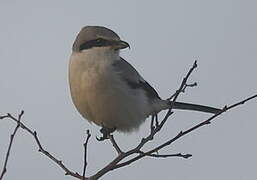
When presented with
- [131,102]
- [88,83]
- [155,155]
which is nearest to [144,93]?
[131,102]

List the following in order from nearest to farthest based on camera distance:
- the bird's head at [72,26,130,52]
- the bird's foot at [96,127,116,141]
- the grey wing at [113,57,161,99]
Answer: the bird's foot at [96,127,116,141] < the bird's head at [72,26,130,52] < the grey wing at [113,57,161,99]

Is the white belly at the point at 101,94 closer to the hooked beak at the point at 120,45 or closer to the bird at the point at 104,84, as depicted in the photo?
the bird at the point at 104,84

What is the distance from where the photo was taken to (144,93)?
17.7ft

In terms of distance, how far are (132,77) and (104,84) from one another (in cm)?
48

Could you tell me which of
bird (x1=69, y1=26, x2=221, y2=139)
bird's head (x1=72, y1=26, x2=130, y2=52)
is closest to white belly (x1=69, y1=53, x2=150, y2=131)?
bird (x1=69, y1=26, x2=221, y2=139)

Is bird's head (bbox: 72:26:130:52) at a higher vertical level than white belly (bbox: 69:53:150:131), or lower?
higher

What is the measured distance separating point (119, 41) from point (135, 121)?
71 centimetres

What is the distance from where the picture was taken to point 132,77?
17.4 ft

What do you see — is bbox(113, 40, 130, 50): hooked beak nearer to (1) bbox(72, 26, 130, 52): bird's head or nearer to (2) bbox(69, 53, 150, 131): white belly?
(1) bbox(72, 26, 130, 52): bird's head

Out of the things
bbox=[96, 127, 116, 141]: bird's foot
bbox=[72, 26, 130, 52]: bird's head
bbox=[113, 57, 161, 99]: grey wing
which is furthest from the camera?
bbox=[113, 57, 161, 99]: grey wing

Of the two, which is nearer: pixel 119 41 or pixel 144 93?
pixel 119 41

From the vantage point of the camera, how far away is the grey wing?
16.8ft

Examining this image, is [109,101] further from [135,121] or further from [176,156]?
[176,156]

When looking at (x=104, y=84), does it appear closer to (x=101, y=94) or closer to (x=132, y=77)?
(x=101, y=94)
